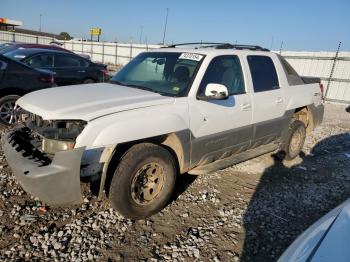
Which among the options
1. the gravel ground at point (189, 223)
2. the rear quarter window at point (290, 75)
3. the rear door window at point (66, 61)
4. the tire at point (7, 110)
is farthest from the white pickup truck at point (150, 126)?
the rear door window at point (66, 61)

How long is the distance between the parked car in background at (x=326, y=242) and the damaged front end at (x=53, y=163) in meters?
1.90

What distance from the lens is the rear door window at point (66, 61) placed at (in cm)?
994

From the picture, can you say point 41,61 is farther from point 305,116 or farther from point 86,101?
point 305,116

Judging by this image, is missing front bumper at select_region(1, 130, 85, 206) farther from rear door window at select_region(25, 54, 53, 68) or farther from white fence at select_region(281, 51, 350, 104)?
white fence at select_region(281, 51, 350, 104)

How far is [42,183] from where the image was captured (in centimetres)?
286

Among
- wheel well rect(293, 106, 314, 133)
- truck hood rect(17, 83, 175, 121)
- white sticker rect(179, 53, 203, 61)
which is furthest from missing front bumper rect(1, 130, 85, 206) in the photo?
wheel well rect(293, 106, 314, 133)

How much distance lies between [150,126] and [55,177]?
3.54 ft

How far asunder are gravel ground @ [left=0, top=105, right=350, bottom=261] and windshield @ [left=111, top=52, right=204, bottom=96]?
1.49m

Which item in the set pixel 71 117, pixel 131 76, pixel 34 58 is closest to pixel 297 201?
pixel 131 76

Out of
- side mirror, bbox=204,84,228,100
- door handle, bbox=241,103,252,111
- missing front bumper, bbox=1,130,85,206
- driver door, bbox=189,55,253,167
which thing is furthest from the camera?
door handle, bbox=241,103,252,111

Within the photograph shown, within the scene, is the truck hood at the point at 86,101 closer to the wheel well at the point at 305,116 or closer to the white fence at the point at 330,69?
the wheel well at the point at 305,116

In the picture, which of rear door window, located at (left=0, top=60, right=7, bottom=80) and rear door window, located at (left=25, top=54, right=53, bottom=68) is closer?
rear door window, located at (left=0, top=60, right=7, bottom=80)

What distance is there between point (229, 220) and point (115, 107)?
75.3 inches

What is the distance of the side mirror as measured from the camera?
3.73m
